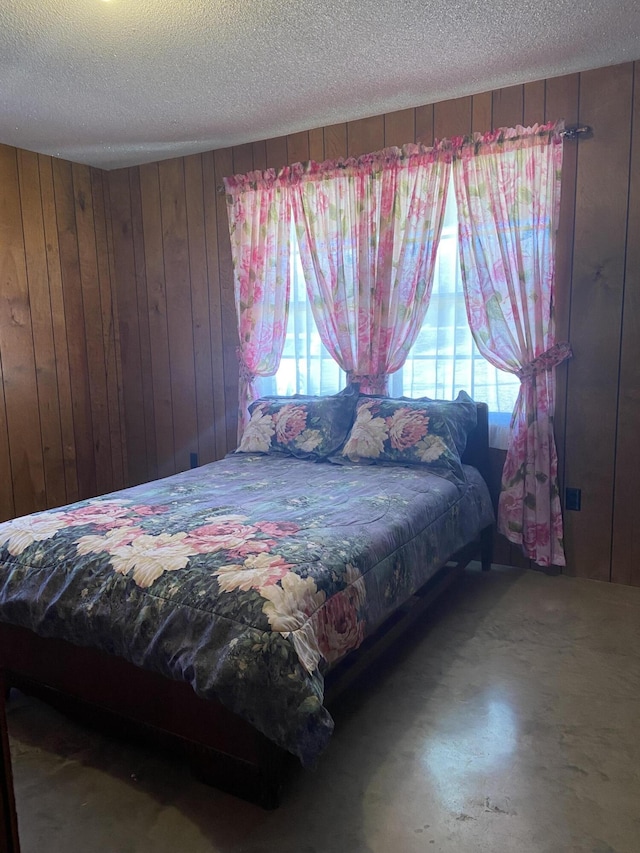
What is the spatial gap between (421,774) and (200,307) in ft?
10.2

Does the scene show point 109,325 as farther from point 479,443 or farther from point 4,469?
point 479,443

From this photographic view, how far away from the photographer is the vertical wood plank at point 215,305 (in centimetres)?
391

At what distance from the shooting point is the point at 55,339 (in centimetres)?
399

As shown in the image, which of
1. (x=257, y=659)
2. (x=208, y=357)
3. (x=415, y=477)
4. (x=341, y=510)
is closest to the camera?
(x=257, y=659)

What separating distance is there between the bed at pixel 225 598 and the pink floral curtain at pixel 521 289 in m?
0.52

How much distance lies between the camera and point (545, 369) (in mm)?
3049

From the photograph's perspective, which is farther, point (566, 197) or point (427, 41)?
point (566, 197)

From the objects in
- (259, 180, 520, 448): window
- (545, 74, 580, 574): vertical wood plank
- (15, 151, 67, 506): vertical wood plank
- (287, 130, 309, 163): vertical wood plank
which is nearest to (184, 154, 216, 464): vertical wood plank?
(287, 130, 309, 163): vertical wood plank

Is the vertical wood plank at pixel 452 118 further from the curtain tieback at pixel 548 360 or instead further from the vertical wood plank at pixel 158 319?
the vertical wood plank at pixel 158 319

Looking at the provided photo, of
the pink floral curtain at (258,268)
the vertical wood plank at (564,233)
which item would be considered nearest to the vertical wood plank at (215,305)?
the pink floral curtain at (258,268)

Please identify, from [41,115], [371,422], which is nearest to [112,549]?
[371,422]

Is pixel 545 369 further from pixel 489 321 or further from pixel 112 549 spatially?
pixel 112 549

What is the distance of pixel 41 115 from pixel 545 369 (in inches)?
113

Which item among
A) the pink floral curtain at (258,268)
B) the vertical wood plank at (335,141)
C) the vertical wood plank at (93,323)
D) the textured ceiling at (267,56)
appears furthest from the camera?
the vertical wood plank at (93,323)
